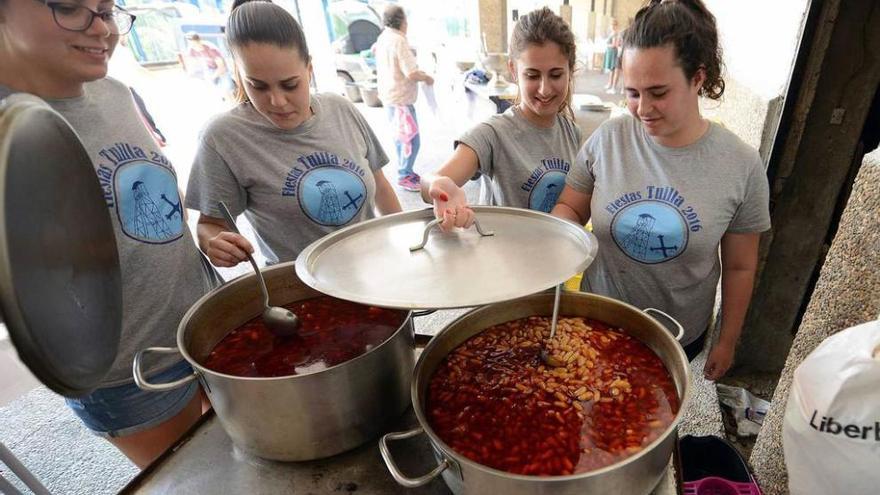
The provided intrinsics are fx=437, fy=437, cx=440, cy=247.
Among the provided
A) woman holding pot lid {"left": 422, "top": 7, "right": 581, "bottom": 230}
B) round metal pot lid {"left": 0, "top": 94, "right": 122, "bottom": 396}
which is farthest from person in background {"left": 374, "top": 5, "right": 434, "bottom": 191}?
round metal pot lid {"left": 0, "top": 94, "right": 122, "bottom": 396}

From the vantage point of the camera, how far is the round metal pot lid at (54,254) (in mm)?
553

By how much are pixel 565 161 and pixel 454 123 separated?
7.24 meters

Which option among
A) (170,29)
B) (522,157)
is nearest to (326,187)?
(522,157)

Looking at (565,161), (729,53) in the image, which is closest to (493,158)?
(565,161)

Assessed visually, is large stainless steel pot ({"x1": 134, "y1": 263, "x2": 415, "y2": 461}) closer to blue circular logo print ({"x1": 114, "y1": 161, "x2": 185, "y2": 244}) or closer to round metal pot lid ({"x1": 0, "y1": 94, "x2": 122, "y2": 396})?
round metal pot lid ({"x1": 0, "y1": 94, "x2": 122, "y2": 396})

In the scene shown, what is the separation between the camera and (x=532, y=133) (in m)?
1.73

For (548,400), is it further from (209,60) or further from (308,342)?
(209,60)

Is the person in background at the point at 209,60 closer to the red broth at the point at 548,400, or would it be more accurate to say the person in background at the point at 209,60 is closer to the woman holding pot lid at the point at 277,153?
the woman holding pot lid at the point at 277,153

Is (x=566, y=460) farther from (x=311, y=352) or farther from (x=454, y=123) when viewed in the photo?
(x=454, y=123)

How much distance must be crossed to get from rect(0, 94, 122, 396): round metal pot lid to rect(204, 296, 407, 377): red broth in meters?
0.30

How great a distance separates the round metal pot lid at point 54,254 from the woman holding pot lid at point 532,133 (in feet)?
3.49

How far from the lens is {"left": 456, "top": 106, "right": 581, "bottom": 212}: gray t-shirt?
1.70m

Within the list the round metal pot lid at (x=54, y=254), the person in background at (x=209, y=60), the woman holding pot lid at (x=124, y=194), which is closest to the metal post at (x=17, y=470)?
the woman holding pot lid at (x=124, y=194)

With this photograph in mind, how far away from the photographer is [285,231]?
1.66 meters
